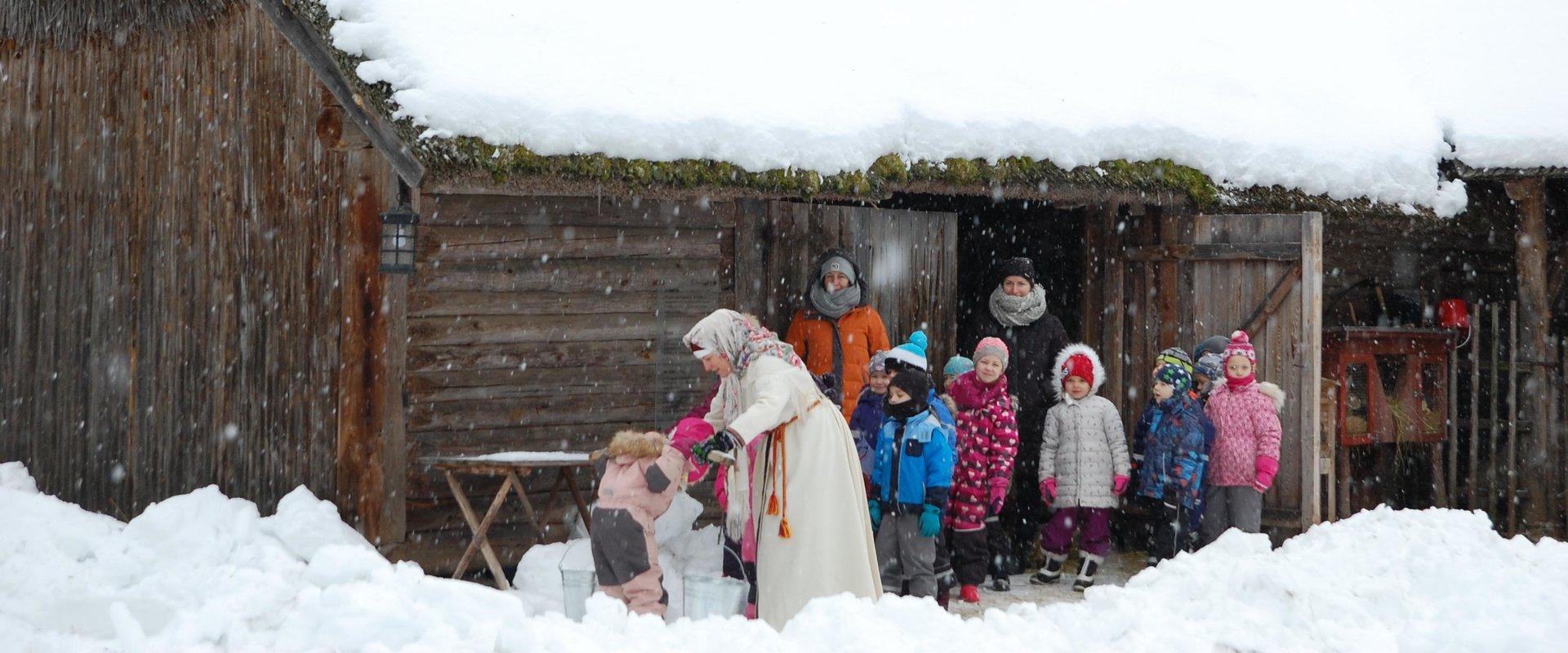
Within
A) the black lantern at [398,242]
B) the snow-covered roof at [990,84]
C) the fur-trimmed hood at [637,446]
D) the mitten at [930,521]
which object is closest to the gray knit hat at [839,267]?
the snow-covered roof at [990,84]

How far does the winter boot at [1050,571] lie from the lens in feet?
25.6

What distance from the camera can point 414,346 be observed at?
6918mm

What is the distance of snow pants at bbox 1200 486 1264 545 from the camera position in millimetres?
7480

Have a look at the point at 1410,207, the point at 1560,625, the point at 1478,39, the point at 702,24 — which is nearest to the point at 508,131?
the point at 702,24

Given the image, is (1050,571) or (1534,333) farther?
(1534,333)

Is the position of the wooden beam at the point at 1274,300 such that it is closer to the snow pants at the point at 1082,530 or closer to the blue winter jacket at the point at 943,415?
the snow pants at the point at 1082,530

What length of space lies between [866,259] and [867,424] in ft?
6.28

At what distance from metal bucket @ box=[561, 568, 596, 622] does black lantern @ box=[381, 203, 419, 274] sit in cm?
170

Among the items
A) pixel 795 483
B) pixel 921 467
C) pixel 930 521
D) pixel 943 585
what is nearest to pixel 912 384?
pixel 921 467

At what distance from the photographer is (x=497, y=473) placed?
6.68 meters

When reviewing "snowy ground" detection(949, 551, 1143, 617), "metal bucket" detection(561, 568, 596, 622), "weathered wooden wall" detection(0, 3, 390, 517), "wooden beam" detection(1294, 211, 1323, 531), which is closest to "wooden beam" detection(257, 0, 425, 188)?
"weathered wooden wall" detection(0, 3, 390, 517)

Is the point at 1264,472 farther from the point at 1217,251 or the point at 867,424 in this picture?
the point at 867,424

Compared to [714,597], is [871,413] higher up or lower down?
higher up

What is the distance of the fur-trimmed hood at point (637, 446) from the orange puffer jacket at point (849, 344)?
1.89 m
